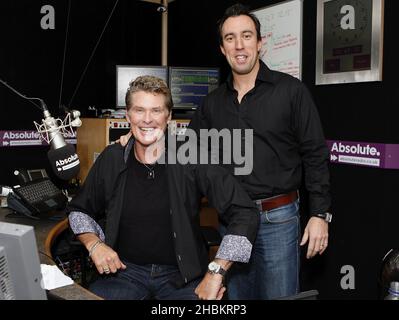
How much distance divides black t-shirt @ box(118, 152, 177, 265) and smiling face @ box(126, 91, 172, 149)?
159mm

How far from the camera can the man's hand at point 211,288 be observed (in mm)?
1515

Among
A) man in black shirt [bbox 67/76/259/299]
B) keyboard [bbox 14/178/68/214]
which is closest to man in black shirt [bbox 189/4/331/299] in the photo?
man in black shirt [bbox 67/76/259/299]

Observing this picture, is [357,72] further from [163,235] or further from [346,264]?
[163,235]

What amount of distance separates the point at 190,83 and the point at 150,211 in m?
1.84

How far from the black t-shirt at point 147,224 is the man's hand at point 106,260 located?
101 mm

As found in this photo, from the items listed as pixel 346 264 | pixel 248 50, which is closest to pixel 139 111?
pixel 248 50

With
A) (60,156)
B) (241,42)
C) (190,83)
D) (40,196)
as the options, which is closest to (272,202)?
(241,42)

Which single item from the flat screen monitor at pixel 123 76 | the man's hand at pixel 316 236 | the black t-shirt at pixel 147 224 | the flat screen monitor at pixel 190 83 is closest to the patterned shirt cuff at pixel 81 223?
the black t-shirt at pixel 147 224

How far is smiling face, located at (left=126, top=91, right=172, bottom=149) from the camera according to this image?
174 cm

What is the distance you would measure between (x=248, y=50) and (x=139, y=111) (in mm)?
681

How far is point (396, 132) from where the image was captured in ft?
7.22

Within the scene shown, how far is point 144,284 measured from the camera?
1.69 meters

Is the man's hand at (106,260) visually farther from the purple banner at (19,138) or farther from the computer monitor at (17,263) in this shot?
the purple banner at (19,138)

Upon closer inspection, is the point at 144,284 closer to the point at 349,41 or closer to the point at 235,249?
the point at 235,249
